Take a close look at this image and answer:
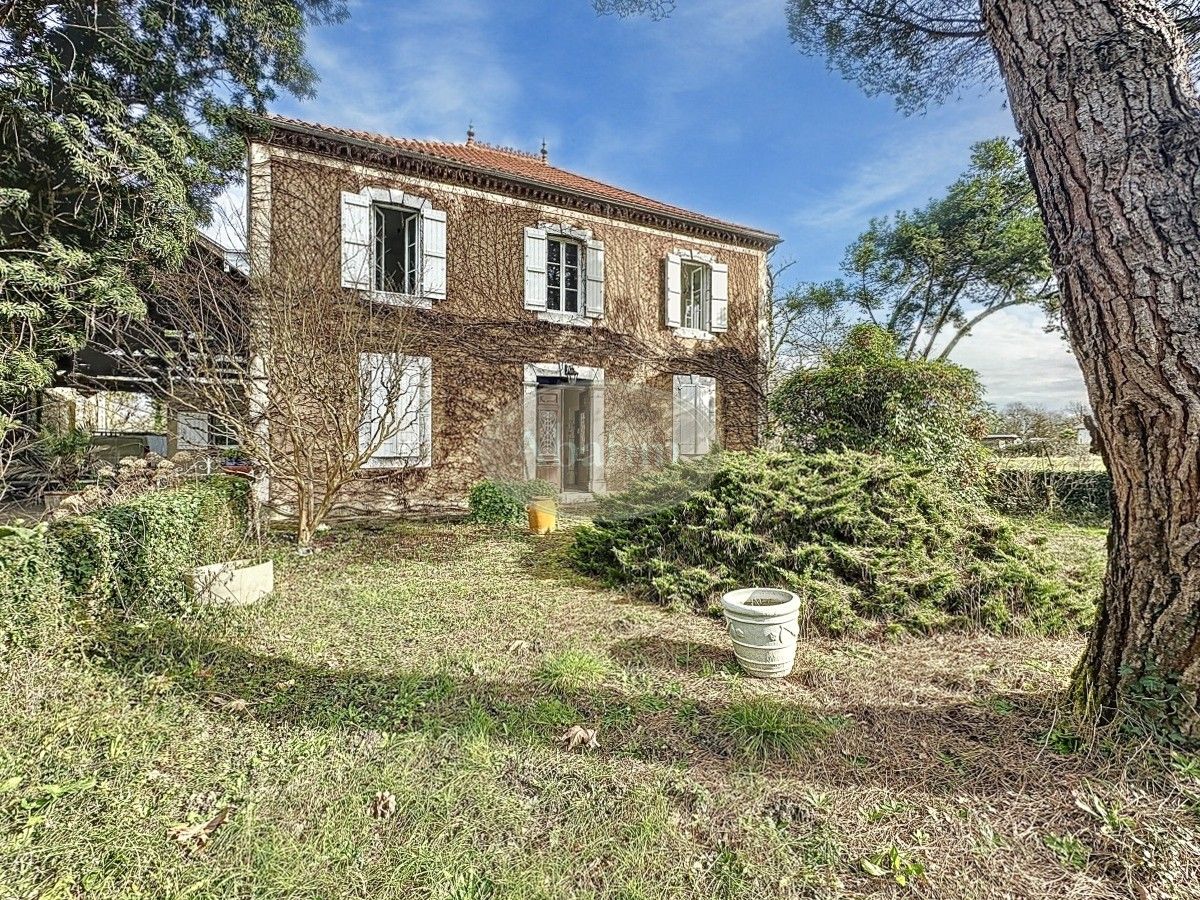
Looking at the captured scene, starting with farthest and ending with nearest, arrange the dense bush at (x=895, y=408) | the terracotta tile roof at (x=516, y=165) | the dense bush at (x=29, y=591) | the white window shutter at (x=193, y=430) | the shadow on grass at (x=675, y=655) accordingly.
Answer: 1. the terracotta tile roof at (x=516, y=165)
2. the dense bush at (x=895, y=408)
3. the white window shutter at (x=193, y=430)
4. the shadow on grass at (x=675, y=655)
5. the dense bush at (x=29, y=591)

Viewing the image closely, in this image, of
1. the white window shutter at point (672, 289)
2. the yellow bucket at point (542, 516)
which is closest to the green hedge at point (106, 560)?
the yellow bucket at point (542, 516)

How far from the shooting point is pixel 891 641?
3.44 m

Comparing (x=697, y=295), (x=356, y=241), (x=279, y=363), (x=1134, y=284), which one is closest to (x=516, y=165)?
(x=356, y=241)

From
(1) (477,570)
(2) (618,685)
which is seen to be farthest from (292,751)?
(1) (477,570)

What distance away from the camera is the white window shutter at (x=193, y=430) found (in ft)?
18.4

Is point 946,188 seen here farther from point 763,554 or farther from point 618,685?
point 618,685

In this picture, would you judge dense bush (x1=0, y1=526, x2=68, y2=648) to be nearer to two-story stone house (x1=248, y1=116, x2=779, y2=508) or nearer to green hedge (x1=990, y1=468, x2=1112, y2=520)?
two-story stone house (x1=248, y1=116, x2=779, y2=508)

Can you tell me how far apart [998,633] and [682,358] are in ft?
24.2

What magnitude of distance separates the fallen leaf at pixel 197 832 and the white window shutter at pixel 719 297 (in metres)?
10.0

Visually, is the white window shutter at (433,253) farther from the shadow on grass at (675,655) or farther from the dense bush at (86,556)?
the shadow on grass at (675,655)

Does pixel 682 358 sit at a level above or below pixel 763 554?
above

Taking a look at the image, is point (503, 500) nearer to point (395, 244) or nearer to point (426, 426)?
point (426, 426)

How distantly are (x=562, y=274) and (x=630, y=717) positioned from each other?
26.5ft

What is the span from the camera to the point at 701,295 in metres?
10.6
